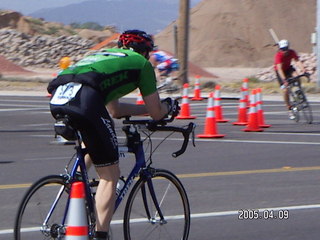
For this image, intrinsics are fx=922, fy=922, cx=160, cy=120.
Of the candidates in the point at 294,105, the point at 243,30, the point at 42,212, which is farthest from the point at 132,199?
the point at 243,30

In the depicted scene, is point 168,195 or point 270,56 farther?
point 270,56

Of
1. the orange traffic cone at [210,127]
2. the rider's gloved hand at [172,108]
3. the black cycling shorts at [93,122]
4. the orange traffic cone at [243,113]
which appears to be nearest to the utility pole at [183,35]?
the orange traffic cone at [243,113]

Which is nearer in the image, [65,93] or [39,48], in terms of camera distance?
[65,93]

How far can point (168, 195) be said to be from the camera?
24.1ft

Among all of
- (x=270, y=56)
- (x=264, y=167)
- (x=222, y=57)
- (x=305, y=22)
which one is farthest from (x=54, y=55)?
(x=264, y=167)

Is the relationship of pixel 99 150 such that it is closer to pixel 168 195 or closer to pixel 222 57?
pixel 168 195

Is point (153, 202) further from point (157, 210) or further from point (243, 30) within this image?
point (243, 30)

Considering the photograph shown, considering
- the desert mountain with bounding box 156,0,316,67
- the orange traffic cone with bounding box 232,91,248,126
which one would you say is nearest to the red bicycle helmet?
the orange traffic cone with bounding box 232,91,248,126

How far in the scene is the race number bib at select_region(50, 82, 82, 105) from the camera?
6371 millimetres

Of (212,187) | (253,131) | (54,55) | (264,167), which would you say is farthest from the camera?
(54,55)

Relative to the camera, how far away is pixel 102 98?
254 inches

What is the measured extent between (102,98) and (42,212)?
952mm

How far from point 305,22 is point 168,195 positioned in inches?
3032

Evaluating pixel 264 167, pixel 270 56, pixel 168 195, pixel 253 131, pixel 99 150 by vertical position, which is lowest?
pixel 270 56
